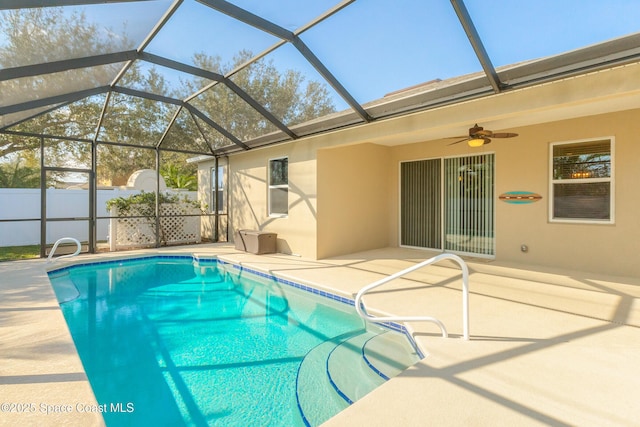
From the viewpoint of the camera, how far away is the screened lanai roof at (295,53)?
393 centimetres

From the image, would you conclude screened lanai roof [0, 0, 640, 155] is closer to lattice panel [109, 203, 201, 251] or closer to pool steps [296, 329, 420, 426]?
lattice panel [109, 203, 201, 251]

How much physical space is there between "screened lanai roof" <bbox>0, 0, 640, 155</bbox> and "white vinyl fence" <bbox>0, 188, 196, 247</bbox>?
13.8 feet

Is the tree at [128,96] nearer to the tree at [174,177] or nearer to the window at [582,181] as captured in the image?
the window at [582,181]

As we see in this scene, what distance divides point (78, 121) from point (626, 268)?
40.8 ft

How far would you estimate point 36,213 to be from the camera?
37.1ft

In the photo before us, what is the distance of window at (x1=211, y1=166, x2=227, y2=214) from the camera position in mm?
11836

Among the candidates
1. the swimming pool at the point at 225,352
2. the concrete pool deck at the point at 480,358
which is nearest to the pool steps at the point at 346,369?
the swimming pool at the point at 225,352

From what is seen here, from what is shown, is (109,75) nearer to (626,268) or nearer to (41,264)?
(41,264)

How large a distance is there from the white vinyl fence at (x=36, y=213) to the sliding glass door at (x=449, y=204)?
1007cm

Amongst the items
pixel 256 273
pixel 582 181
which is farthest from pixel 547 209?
pixel 256 273

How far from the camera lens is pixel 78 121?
8305 mm

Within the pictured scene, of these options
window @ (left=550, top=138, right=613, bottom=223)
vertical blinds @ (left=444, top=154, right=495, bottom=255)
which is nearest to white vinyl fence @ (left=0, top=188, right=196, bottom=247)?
vertical blinds @ (left=444, top=154, right=495, bottom=255)

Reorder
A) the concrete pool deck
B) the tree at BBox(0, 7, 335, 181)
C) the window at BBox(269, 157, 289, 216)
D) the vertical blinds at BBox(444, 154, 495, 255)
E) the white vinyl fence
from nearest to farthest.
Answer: the concrete pool deck → the tree at BBox(0, 7, 335, 181) → the vertical blinds at BBox(444, 154, 495, 255) → the window at BBox(269, 157, 289, 216) → the white vinyl fence

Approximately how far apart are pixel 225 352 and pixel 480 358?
2.74 m
